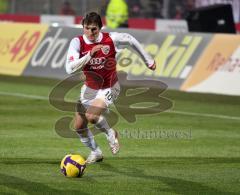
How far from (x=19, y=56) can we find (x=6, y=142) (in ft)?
41.8


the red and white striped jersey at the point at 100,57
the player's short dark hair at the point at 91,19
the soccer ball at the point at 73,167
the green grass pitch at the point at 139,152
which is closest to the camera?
the green grass pitch at the point at 139,152

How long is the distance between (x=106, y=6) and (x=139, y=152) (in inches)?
787

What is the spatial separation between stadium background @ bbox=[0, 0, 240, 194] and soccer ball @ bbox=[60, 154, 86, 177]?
241 mm

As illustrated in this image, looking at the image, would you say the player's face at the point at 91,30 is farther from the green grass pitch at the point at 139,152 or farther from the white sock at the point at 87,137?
the green grass pitch at the point at 139,152

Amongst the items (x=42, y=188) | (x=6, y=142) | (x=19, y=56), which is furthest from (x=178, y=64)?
(x=42, y=188)

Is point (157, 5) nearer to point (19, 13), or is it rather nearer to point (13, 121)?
point (19, 13)

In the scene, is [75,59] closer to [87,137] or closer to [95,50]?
[95,50]

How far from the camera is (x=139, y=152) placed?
1361cm

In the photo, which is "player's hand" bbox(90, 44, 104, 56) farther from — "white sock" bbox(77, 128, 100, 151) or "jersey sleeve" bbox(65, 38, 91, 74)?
"white sock" bbox(77, 128, 100, 151)

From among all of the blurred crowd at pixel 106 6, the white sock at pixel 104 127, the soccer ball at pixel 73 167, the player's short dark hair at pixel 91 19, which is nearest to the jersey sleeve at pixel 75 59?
the player's short dark hair at pixel 91 19

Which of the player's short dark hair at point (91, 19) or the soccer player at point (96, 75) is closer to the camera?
the player's short dark hair at point (91, 19)

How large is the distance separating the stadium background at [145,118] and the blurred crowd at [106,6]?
0.06 m

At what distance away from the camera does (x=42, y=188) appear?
10.3m

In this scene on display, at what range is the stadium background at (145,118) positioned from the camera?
1103cm
